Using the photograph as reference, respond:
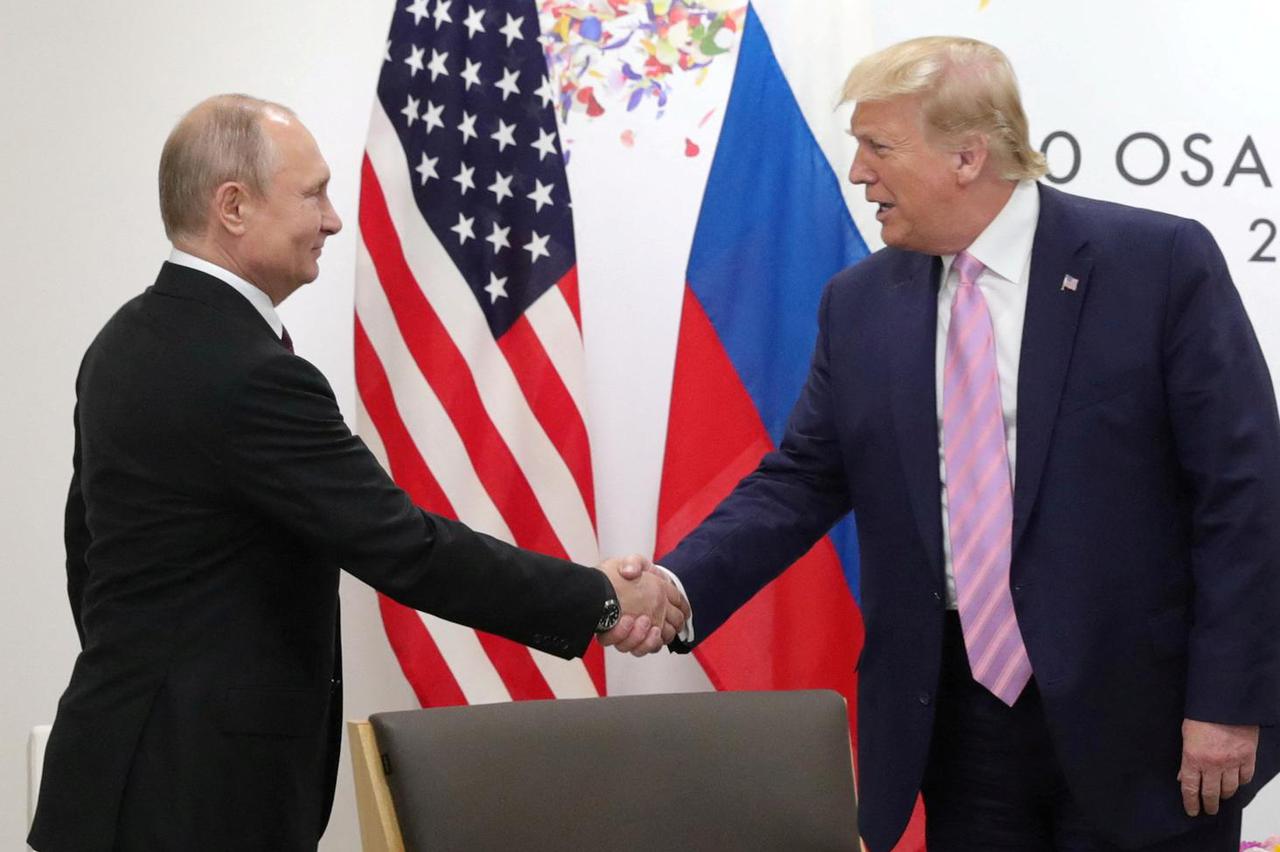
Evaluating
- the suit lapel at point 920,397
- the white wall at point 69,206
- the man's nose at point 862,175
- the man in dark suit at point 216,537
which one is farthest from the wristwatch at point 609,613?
the white wall at point 69,206

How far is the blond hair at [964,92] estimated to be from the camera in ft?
7.84

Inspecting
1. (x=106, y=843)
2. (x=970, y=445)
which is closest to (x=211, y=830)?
(x=106, y=843)

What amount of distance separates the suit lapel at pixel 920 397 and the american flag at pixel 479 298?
1035mm

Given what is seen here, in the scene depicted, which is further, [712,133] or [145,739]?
[712,133]

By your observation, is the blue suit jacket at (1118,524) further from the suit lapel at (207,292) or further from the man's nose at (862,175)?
the suit lapel at (207,292)

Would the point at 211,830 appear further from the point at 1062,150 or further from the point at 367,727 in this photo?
the point at 1062,150

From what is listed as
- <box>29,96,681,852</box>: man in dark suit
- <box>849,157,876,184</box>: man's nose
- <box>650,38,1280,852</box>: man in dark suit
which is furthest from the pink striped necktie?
<box>29,96,681,852</box>: man in dark suit

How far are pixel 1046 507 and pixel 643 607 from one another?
2.38 feet

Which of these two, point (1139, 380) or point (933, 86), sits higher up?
point (933, 86)

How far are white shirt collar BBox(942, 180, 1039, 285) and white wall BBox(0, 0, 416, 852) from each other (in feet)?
5.59

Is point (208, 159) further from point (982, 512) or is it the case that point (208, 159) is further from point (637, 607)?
point (982, 512)

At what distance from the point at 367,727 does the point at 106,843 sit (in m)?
0.37

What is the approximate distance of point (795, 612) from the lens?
3.37 metres

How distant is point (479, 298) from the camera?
3279mm
